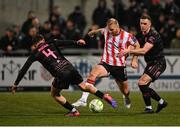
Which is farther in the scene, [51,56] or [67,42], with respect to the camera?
[51,56]

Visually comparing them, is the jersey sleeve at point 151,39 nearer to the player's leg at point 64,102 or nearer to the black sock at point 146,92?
the black sock at point 146,92

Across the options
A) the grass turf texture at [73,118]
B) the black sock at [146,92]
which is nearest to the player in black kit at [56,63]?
the grass turf texture at [73,118]

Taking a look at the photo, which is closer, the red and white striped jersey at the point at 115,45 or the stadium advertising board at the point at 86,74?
the red and white striped jersey at the point at 115,45

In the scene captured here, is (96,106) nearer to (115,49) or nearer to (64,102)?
(64,102)

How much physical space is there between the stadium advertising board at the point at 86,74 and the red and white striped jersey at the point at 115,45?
6.90m

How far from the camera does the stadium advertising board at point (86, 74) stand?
22766mm

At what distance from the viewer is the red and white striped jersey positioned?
1595 cm

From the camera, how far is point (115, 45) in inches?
631

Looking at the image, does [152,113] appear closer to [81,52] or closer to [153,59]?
[153,59]

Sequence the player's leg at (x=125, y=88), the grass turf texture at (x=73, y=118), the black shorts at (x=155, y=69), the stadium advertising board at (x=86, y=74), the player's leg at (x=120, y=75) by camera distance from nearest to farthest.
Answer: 1. the grass turf texture at (x=73, y=118)
2. the black shorts at (x=155, y=69)
3. the player's leg at (x=120, y=75)
4. the player's leg at (x=125, y=88)
5. the stadium advertising board at (x=86, y=74)

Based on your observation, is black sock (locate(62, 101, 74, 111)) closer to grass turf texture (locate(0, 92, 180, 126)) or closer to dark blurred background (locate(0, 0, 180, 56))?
grass turf texture (locate(0, 92, 180, 126))

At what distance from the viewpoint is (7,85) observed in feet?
74.7

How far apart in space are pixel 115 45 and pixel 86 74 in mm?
7101

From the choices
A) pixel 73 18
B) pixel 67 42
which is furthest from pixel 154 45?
pixel 73 18
